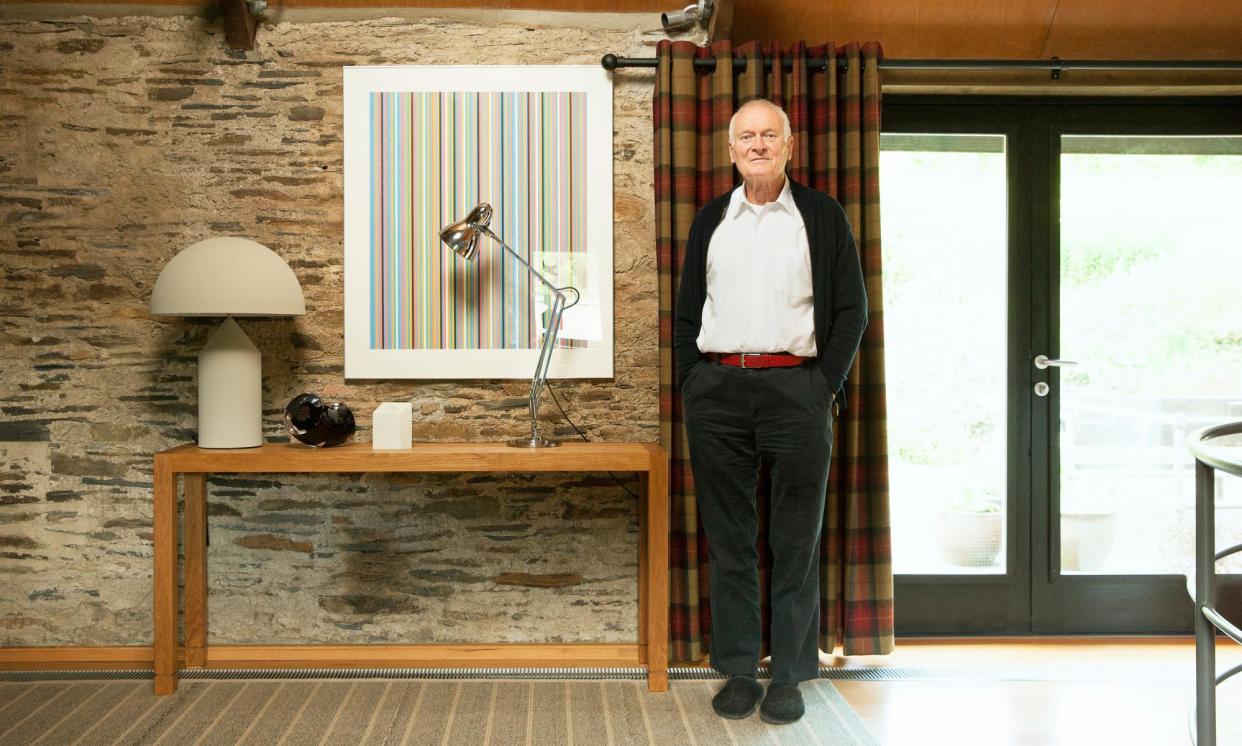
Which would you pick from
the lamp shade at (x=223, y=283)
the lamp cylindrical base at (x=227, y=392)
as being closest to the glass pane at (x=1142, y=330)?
the lamp shade at (x=223, y=283)

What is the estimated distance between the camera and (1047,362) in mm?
3256

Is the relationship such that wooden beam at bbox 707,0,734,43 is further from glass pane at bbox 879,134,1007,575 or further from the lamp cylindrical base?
the lamp cylindrical base

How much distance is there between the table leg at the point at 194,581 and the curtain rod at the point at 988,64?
203 centimetres

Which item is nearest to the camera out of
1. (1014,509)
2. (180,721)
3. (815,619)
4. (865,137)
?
(180,721)

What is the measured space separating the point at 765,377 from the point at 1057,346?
58.4 inches

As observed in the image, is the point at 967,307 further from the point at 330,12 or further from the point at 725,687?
the point at 330,12

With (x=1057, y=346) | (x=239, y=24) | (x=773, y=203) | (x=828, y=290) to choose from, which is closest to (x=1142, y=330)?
(x=1057, y=346)

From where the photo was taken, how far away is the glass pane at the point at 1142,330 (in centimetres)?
330

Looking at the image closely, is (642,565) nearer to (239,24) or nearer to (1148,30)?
(239,24)

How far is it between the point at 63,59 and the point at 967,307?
3357 mm

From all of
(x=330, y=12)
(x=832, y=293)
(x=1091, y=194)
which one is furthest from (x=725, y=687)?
(x=330, y=12)

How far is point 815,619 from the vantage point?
265 centimetres

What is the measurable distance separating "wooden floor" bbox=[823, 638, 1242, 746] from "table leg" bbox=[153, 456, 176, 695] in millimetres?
2104

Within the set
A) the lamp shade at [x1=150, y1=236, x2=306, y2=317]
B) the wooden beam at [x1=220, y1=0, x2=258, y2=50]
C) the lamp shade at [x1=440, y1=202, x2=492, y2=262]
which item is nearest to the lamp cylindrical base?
the lamp shade at [x1=150, y1=236, x2=306, y2=317]
